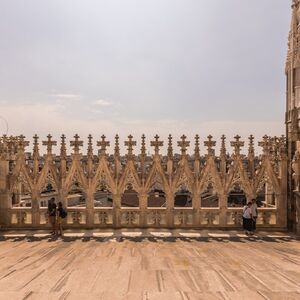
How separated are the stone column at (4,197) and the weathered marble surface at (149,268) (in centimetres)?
246

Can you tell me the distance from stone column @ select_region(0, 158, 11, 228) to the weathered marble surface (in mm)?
2457

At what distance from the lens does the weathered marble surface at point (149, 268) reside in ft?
26.0

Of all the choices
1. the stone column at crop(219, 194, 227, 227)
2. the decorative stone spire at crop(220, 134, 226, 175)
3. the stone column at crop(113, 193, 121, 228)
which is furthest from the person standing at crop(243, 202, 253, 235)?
the stone column at crop(113, 193, 121, 228)

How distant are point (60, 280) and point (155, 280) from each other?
2.57m

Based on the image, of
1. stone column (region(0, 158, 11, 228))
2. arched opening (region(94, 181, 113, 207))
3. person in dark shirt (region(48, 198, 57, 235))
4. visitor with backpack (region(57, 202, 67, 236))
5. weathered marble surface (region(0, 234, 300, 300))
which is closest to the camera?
weathered marble surface (region(0, 234, 300, 300))

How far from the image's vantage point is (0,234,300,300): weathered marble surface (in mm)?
7918

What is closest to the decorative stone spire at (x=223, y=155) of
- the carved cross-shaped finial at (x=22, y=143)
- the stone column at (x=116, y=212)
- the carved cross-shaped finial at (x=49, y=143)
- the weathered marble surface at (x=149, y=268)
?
the weathered marble surface at (x=149, y=268)

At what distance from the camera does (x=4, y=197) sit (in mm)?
16969

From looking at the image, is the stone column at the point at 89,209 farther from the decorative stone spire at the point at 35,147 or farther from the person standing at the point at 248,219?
the person standing at the point at 248,219

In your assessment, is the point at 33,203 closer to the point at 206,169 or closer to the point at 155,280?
the point at 206,169

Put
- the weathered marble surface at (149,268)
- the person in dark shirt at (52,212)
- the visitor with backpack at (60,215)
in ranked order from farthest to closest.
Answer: the person in dark shirt at (52,212) < the visitor with backpack at (60,215) < the weathered marble surface at (149,268)

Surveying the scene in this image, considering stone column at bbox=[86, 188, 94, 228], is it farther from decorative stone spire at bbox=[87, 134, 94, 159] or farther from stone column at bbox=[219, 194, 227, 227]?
stone column at bbox=[219, 194, 227, 227]

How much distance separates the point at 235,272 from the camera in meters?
9.55

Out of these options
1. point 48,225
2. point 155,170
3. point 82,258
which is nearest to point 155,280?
point 82,258
